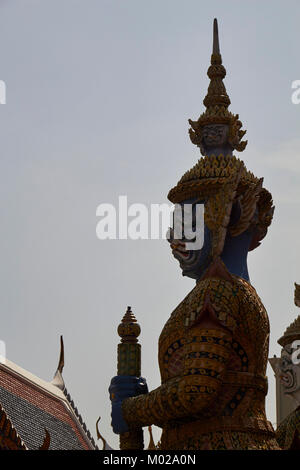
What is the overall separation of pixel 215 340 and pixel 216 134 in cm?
239

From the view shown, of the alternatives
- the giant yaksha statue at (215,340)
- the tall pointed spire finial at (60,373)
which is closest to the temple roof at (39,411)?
the tall pointed spire finial at (60,373)

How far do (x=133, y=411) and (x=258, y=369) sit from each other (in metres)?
1.24

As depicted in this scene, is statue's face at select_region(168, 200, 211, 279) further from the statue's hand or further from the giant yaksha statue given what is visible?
the statue's hand

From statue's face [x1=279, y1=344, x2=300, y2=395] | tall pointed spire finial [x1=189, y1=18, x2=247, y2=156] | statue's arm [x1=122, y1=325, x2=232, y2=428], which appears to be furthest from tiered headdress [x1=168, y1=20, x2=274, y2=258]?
statue's face [x1=279, y1=344, x2=300, y2=395]

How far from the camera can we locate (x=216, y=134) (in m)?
11.2

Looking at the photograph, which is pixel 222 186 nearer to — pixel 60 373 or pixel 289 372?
pixel 289 372

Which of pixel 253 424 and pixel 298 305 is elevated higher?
pixel 298 305

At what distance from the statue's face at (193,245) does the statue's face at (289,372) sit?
191cm

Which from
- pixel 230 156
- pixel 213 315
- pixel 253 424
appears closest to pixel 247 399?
pixel 253 424
